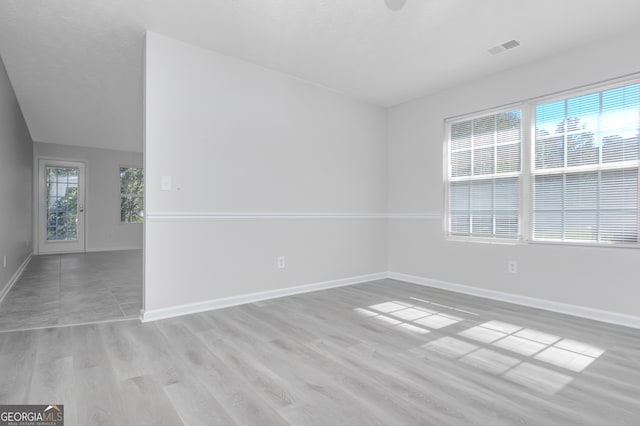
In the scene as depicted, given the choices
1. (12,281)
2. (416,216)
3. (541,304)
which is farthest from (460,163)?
(12,281)

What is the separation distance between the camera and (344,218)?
4.30m

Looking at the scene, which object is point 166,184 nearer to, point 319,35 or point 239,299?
point 239,299

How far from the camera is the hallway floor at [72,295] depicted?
280 centimetres

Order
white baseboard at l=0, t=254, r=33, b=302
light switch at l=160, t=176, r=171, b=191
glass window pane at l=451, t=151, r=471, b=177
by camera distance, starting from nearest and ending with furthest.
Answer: light switch at l=160, t=176, r=171, b=191 → white baseboard at l=0, t=254, r=33, b=302 → glass window pane at l=451, t=151, r=471, b=177

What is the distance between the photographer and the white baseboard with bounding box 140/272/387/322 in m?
2.82

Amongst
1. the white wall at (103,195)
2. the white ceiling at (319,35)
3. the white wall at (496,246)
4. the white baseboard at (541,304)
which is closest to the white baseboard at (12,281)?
the white wall at (103,195)

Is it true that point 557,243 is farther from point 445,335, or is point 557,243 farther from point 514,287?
point 445,335

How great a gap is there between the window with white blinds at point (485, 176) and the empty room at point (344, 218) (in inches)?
0.9

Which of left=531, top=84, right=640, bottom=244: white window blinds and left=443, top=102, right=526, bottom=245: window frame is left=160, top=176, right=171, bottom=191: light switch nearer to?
left=443, top=102, right=526, bottom=245: window frame

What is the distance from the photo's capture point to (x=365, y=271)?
178 inches

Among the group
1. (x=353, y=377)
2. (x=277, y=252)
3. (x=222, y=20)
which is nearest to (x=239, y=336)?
(x=353, y=377)

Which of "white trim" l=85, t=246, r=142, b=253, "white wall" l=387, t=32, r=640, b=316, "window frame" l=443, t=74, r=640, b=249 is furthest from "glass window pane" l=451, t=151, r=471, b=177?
"white trim" l=85, t=246, r=142, b=253

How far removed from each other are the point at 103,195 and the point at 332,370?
311 inches
